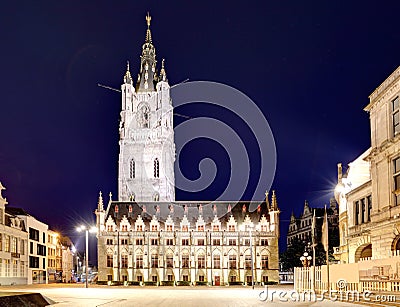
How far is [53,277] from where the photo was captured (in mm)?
111312

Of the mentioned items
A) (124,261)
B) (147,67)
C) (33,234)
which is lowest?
(124,261)

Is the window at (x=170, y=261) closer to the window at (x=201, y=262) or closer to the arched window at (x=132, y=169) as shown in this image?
the window at (x=201, y=262)

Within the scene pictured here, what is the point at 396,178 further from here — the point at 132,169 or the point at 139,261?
the point at 132,169

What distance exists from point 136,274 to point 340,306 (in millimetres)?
78444

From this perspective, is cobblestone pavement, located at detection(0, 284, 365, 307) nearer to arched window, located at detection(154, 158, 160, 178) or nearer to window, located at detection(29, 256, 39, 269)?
window, located at detection(29, 256, 39, 269)

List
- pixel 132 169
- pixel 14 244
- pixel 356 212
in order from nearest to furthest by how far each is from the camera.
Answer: pixel 356 212
pixel 14 244
pixel 132 169

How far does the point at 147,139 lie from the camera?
141000mm

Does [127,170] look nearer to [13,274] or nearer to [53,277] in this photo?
[53,277]

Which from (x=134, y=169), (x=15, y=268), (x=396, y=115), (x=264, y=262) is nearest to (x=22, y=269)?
(x=15, y=268)

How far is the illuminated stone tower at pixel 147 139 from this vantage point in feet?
444

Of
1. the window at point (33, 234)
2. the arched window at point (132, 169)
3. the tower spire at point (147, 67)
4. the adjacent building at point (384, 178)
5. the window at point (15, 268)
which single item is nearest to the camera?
the adjacent building at point (384, 178)

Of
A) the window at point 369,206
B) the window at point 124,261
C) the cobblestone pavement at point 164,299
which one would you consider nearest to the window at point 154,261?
the window at point 124,261

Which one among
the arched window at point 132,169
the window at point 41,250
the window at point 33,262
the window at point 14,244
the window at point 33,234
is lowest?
the window at point 33,262
